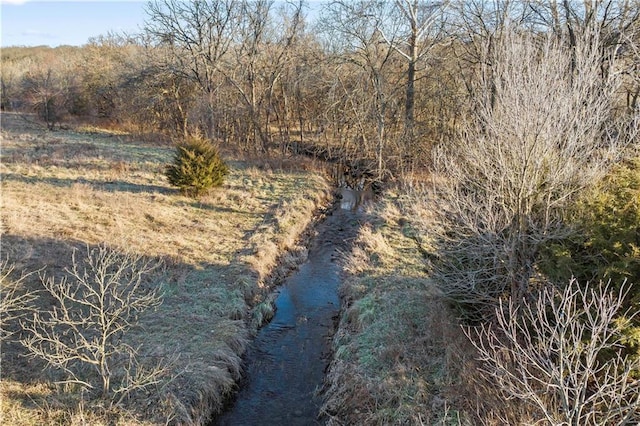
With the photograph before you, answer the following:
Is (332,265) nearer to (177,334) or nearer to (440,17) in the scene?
(177,334)

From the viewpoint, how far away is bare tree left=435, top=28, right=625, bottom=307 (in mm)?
6129

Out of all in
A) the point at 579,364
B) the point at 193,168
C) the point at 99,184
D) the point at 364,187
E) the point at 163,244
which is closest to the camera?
the point at 579,364

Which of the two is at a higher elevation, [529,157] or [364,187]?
[529,157]

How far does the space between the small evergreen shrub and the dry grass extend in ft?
25.3

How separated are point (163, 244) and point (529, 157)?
1007 centimetres

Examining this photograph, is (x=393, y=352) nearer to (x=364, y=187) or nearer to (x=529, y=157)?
(x=529, y=157)

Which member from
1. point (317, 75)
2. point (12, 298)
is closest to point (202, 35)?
point (317, 75)

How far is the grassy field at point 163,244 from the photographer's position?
714 centimetres

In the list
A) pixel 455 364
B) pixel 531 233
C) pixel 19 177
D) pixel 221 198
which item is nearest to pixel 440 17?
pixel 221 198

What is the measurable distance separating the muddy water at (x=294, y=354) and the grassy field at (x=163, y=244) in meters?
0.40

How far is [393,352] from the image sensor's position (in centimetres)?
822

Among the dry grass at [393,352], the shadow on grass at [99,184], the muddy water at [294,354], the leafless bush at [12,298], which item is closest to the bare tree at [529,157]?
the dry grass at [393,352]

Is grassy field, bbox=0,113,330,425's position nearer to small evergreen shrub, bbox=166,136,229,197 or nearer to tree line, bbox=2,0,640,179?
small evergreen shrub, bbox=166,136,229,197

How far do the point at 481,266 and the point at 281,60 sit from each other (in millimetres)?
20302
